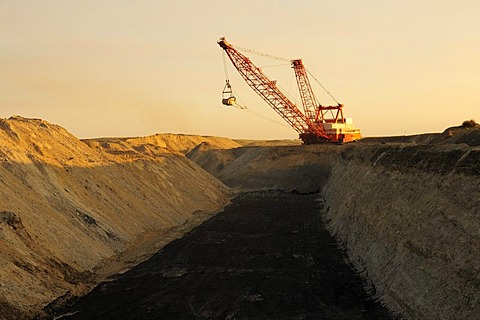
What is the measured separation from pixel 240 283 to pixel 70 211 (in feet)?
50.9

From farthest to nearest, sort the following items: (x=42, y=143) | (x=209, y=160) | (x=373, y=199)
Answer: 1. (x=209, y=160)
2. (x=42, y=143)
3. (x=373, y=199)

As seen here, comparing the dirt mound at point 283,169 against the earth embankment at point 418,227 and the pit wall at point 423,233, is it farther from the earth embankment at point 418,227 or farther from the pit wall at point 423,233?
the pit wall at point 423,233

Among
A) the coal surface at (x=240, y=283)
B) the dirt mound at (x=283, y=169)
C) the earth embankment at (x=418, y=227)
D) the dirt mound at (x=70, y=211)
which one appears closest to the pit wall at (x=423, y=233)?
the earth embankment at (x=418, y=227)

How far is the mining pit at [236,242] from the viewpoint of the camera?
1853 centimetres

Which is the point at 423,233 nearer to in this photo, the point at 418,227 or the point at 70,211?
the point at 418,227

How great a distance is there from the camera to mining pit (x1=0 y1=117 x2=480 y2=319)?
60.8 ft

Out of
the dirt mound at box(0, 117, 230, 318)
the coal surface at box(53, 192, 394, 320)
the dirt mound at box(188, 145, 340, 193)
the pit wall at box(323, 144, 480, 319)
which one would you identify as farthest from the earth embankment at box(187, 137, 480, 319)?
the dirt mound at box(188, 145, 340, 193)

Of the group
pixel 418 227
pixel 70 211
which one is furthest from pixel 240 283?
pixel 70 211

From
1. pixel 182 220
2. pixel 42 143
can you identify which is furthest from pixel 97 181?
pixel 182 220

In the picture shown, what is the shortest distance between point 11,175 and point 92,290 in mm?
13532

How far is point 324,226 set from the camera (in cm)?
3856

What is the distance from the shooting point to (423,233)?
2009 cm

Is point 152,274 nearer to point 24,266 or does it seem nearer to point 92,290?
point 92,290

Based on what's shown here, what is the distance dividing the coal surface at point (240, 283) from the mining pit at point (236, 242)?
99 mm
